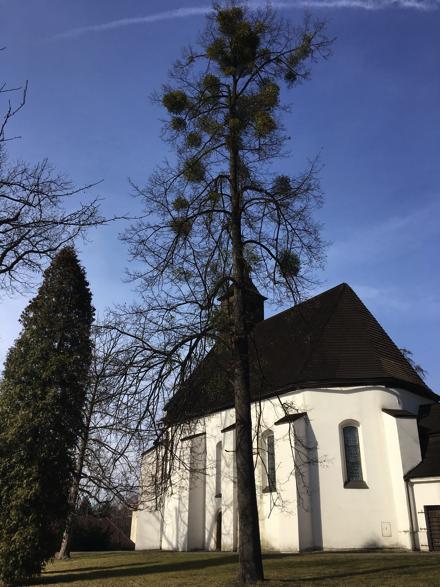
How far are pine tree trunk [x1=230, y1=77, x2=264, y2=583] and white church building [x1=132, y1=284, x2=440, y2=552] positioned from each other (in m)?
3.46

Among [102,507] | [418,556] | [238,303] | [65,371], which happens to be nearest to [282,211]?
[238,303]

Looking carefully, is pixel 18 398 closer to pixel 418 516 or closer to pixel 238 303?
pixel 238 303

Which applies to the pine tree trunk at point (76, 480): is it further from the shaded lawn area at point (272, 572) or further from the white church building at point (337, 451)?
the white church building at point (337, 451)

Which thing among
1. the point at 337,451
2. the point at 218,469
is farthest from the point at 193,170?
the point at 218,469

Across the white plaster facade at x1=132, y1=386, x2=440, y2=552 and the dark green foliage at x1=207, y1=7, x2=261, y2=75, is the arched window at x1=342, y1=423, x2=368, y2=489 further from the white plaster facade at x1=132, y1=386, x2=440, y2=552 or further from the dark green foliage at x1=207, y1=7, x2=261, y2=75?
the dark green foliage at x1=207, y1=7, x2=261, y2=75

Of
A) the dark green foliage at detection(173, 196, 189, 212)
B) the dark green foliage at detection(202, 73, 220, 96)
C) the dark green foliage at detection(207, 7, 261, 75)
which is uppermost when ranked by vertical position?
the dark green foliage at detection(207, 7, 261, 75)

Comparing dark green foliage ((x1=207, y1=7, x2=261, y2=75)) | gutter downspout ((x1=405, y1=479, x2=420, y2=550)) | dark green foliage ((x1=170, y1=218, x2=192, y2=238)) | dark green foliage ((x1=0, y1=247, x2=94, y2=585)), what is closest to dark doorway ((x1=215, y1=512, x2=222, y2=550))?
gutter downspout ((x1=405, y1=479, x2=420, y2=550))

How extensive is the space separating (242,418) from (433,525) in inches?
404

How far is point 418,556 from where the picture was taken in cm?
1467

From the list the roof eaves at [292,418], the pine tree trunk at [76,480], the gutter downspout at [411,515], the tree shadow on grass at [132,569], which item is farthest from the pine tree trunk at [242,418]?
the gutter downspout at [411,515]

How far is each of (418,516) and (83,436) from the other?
11554 mm

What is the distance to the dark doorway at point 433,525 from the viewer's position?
17219 millimetres

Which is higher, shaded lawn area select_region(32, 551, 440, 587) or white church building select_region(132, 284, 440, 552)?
white church building select_region(132, 284, 440, 552)

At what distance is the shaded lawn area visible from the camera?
10625 millimetres
